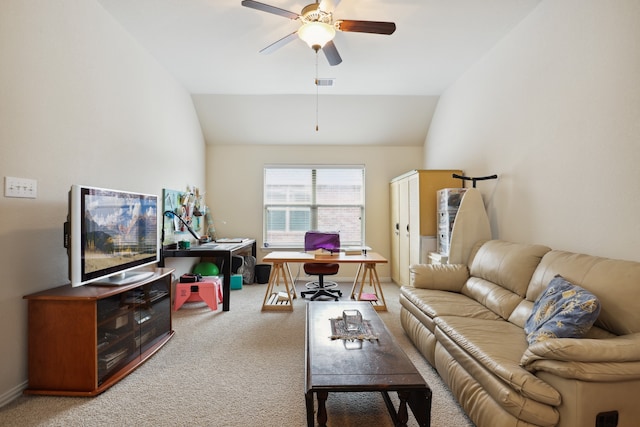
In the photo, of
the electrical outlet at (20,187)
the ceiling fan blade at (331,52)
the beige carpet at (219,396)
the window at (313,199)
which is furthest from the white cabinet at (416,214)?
the electrical outlet at (20,187)

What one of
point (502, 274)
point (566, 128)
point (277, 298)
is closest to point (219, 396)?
point (277, 298)

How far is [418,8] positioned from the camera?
2.82 m

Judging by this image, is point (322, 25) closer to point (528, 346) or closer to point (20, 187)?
point (20, 187)

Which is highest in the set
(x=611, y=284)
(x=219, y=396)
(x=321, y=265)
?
(x=611, y=284)

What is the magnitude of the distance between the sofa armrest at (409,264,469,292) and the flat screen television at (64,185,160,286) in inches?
99.8

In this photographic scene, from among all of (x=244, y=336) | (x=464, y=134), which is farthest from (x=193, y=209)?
(x=464, y=134)

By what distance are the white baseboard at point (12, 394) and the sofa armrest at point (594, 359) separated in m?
3.06

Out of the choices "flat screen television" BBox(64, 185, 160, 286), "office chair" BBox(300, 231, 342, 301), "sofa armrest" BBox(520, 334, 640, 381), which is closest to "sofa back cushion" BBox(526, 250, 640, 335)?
"sofa armrest" BBox(520, 334, 640, 381)

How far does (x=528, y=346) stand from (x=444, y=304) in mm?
843

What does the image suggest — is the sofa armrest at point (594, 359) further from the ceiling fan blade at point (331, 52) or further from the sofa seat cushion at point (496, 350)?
the ceiling fan blade at point (331, 52)

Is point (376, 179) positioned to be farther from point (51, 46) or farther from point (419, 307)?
point (51, 46)

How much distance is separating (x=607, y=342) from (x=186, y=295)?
393cm

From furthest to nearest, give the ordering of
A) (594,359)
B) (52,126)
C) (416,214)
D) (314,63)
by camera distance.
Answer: (416,214) → (314,63) → (52,126) → (594,359)

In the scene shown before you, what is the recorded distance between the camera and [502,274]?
2.60 meters
